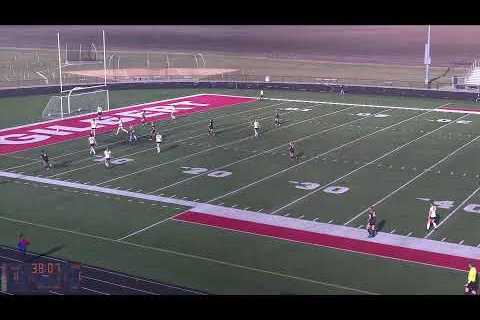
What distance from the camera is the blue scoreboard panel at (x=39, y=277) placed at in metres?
13.7

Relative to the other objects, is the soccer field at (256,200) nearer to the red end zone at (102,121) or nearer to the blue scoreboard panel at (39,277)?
the blue scoreboard panel at (39,277)

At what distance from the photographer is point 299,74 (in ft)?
227

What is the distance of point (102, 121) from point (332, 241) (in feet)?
80.1

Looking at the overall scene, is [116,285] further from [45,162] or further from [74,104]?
[74,104]

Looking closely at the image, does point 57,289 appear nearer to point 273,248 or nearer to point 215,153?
point 273,248

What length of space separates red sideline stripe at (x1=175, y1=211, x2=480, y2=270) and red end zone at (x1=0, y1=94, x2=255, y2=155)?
14.7m

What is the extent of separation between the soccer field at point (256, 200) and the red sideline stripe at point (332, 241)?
12cm

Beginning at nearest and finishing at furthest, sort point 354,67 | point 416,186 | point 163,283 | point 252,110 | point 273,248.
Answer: point 163,283
point 273,248
point 416,186
point 252,110
point 354,67

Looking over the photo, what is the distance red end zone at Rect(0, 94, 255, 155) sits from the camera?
3312cm

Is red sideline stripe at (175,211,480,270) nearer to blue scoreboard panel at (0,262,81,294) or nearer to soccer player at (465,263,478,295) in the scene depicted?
soccer player at (465,263,478,295)

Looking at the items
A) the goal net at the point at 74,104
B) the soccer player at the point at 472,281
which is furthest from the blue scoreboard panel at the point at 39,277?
the goal net at the point at 74,104
